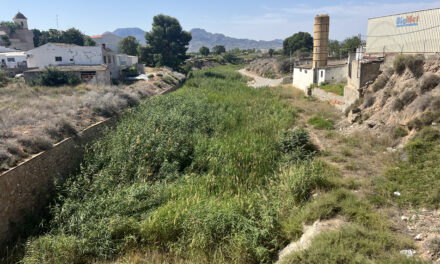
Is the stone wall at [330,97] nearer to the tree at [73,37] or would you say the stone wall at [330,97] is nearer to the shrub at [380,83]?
the shrub at [380,83]

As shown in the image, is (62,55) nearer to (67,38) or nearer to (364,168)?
(67,38)

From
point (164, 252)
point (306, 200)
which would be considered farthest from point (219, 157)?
point (164, 252)

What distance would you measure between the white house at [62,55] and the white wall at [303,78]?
22438 millimetres

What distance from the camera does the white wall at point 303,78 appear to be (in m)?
28.0

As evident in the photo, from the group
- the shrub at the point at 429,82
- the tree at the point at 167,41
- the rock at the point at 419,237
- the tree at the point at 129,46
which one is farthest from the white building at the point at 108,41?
the rock at the point at 419,237

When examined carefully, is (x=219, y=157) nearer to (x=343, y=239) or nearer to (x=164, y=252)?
(x=164, y=252)

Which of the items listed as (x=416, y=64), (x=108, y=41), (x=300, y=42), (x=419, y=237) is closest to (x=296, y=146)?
(x=419, y=237)

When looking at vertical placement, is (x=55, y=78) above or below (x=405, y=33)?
below

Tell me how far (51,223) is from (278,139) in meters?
8.73

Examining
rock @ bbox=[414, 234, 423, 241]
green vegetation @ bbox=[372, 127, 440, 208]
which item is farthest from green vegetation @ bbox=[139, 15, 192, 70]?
rock @ bbox=[414, 234, 423, 241]

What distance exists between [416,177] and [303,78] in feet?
77.5

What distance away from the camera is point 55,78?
2523 centimetres

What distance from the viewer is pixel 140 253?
21.5ft

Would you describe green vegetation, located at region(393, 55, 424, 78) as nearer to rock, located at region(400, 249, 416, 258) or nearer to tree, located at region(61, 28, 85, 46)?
rock, located at region(400, 249, 416, 258)
